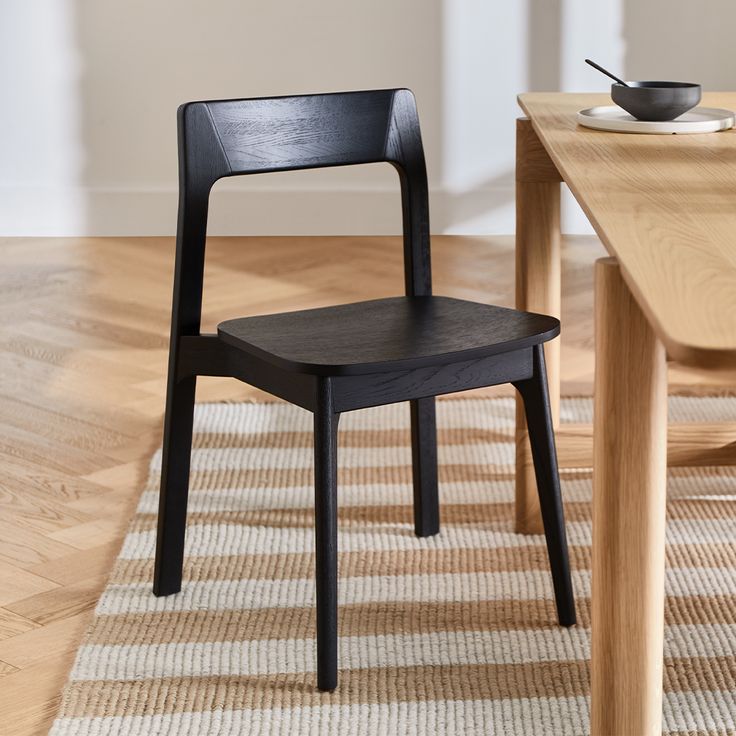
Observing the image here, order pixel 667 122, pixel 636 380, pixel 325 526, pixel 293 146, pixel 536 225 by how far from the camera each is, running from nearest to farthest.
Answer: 1. pixel 636 380
2. pixel 325 526
3. pixel 667 122
4. pixel 293 146
5. pixel 536 225

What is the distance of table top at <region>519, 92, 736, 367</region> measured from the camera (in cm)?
65

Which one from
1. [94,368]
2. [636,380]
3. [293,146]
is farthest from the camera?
[94,368]

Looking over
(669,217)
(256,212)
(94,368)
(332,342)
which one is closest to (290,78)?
(256,212)

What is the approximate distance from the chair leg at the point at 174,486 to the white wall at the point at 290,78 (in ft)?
8.63

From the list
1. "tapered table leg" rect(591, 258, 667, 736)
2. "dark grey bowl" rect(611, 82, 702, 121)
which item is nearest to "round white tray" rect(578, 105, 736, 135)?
"dark grey bowl" rect(611, 82, 702, 121)

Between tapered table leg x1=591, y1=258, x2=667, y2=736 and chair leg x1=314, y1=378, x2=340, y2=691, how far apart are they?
387mm

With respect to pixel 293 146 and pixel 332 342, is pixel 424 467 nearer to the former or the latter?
pixel 332 342

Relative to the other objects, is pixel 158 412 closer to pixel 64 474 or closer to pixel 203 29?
pixel 64 474

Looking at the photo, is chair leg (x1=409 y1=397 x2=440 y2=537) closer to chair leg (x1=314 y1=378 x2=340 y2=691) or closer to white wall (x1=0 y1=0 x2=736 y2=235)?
chair leg (x1=314 y1=378 x2=340 y2=691)

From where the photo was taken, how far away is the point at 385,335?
1.39 meters

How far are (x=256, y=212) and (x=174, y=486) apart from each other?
267cm

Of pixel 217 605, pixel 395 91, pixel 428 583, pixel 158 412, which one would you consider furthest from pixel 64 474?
pixel 395 91

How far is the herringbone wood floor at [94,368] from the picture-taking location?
1552 mm

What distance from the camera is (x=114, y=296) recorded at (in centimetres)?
324
